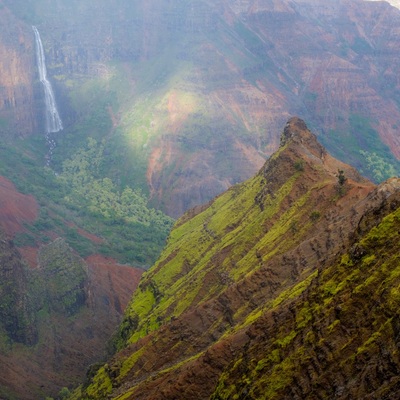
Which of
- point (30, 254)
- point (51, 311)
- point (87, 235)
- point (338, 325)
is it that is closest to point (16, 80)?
point (87, 235)

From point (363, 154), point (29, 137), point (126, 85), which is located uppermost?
point (126, 85)

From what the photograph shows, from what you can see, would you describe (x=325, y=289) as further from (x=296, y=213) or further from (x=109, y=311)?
(x=109, y=311)

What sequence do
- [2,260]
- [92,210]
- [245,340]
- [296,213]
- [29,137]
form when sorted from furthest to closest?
1. [29,137]
2. [92,210]
3. [2,260]
4. [296,213]
5. [245,340]

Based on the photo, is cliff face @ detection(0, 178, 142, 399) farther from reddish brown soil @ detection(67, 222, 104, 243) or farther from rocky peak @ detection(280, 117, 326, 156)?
rocky peak @ detection(280, 117, 326, 156)

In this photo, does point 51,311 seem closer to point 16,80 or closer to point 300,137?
point 300,137

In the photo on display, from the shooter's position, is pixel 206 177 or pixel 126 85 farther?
pixel 126 85

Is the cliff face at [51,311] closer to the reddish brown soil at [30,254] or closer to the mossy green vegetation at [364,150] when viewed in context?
the reddish brown soil at [30,254]

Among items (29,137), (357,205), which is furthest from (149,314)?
(29,137)
